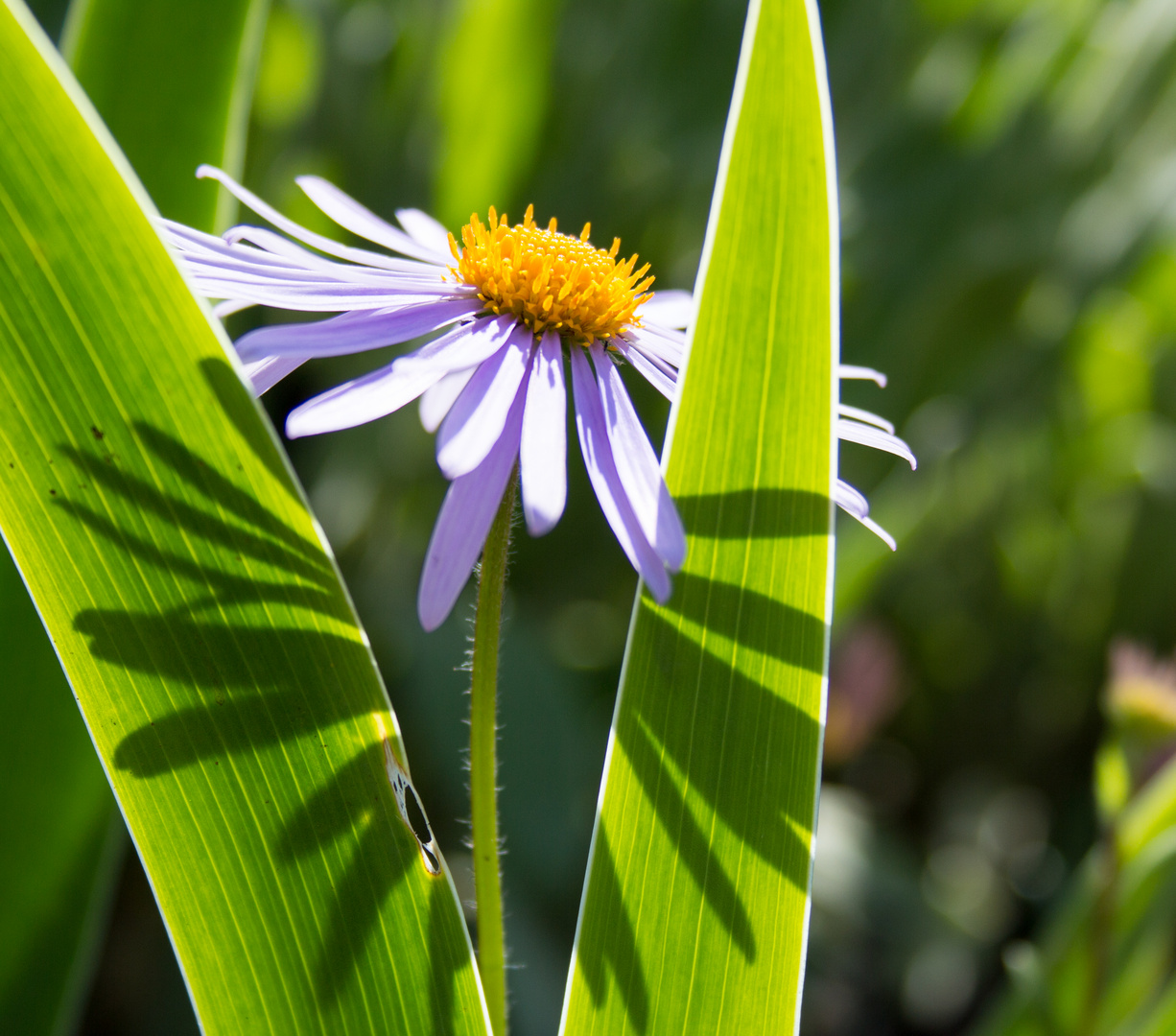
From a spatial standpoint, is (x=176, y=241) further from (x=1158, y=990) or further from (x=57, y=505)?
(x=1158, y=990)

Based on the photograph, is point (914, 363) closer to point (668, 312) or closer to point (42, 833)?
point (668, 312)

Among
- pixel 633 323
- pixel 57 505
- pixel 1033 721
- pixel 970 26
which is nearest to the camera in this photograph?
pixel 57 505

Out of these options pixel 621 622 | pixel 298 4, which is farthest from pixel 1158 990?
pixel 298 4

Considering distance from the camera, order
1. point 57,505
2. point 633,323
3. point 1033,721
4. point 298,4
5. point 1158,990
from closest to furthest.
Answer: point 57,505, point 633,323, point 1158,990, point 298,4, point 1033,721

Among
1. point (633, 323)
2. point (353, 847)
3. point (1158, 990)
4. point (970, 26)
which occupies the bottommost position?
point (1158, 990)

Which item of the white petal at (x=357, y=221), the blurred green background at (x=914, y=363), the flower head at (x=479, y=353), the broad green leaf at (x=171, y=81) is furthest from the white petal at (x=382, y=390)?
the blurred green background at (x=914, y=363)

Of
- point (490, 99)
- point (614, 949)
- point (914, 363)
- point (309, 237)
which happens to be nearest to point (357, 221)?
point (309, 237)

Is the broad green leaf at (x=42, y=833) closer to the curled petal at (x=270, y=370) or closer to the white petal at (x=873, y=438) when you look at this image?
the curled petal at (x=270, y=370)

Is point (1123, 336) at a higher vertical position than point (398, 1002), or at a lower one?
higher
